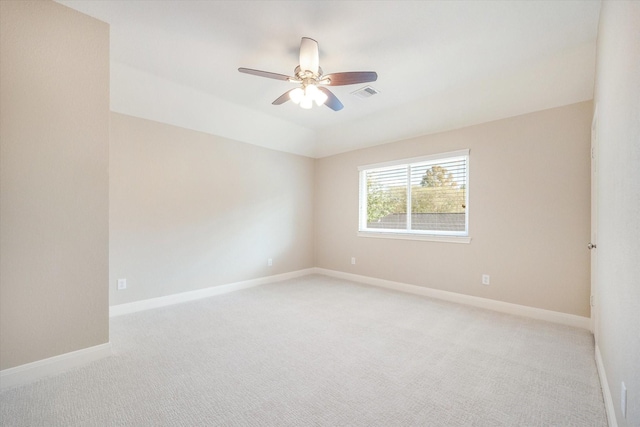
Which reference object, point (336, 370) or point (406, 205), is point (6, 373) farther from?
point (406, 205)

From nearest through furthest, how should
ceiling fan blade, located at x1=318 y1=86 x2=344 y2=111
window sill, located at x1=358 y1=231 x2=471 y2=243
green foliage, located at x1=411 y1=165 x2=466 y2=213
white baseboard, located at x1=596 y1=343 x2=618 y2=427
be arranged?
1. white baseboard, located at x1=596 y1=343 x2=618 y2=427
2. ceiling fan blade, located at x1=318 y1=86 x2=344 y2=111
3. window sill, located at x1=358 y1=231 x2=471 y2=243
4. green foliage, located at x1=411 y1=165 x2=466 y2=213

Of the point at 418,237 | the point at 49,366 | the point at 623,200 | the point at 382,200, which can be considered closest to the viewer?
the point at 623,200

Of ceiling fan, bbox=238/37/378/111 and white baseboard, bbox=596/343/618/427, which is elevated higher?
ceiling fan, bbox=238/37/378/111

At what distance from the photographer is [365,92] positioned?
337cm

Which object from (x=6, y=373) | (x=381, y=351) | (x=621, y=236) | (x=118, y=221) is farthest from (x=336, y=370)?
(x=118, y=221)

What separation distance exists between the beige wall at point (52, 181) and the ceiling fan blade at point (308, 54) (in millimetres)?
1627

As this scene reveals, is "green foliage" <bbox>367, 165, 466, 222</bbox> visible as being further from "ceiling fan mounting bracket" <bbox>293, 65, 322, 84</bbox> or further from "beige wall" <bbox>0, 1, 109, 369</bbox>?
"beige wall" <bbox>0, 1, 109, 369</bbox>

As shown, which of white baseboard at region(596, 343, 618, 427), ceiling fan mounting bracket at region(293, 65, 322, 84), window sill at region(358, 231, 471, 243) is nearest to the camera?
white baseboard at region(596, 343, 618, 427)

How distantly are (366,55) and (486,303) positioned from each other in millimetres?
3312

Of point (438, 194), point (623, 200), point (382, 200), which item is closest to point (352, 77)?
point (623, 200)

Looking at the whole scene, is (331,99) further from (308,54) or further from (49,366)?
(49,366)

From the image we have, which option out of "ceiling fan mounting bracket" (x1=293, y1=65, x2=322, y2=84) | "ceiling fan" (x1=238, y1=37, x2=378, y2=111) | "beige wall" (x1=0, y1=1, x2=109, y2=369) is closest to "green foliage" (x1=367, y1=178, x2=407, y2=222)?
"ceiling fan" (x1=238, y1=37, x2=378, y2=111)

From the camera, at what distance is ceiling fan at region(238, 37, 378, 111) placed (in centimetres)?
230

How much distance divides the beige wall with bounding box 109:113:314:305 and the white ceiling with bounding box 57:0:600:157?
35cm
